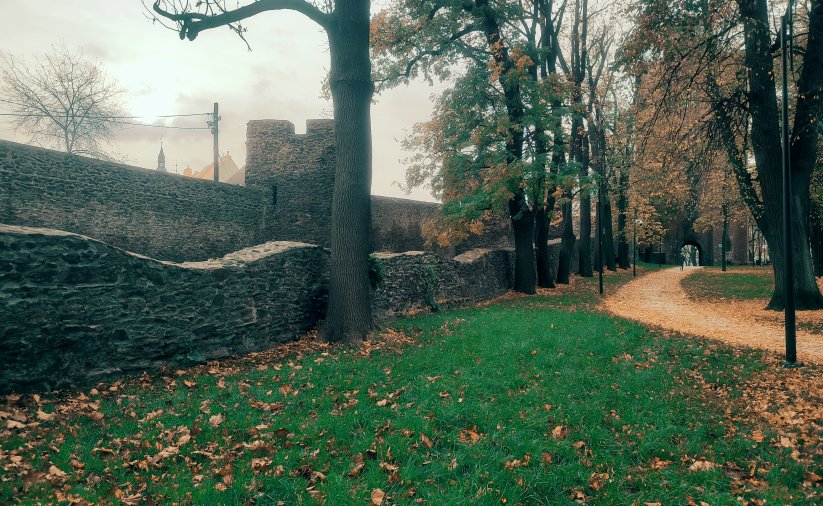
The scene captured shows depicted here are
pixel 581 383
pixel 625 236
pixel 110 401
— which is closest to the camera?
pixel 110 401

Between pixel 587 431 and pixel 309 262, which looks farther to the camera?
pixel 309 262

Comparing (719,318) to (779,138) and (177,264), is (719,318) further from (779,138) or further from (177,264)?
(177,264)

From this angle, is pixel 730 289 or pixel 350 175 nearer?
pixel 350 175

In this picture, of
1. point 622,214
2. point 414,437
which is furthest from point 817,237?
point 414,437

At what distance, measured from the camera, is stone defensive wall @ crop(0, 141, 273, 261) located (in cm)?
1233

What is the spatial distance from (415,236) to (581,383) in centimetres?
1865

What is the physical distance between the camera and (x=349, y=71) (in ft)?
26.6

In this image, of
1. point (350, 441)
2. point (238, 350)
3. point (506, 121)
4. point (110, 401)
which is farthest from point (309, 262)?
point (506, 121)

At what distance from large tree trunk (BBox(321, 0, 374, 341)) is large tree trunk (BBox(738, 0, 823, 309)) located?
9.25 meters

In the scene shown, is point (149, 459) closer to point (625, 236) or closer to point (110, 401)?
point (110, 401)

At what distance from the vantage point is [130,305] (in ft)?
20.0

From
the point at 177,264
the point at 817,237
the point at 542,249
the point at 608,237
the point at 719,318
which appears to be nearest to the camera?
the point at 177,264

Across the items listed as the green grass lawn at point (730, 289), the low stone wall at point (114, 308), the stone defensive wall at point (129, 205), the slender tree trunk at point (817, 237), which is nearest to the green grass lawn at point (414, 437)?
the low stone wall at point (114, 308)

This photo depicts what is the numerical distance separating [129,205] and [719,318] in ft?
58.0
